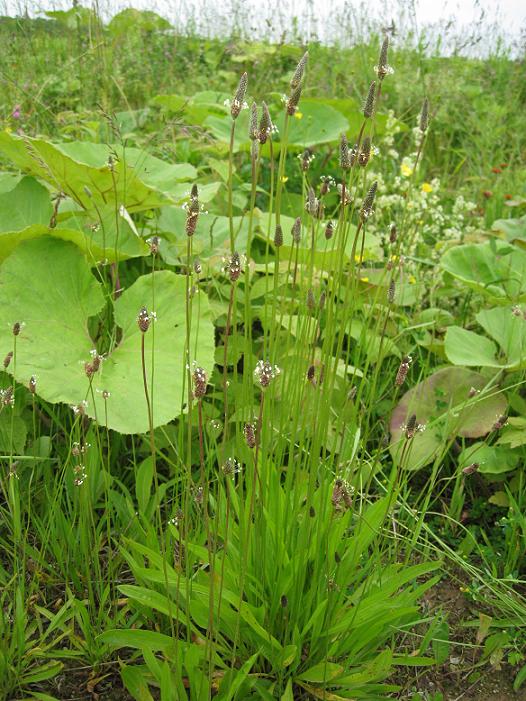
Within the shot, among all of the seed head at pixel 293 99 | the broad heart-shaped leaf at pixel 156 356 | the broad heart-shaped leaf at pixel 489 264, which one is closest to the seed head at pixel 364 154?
the seed head at pixel 293 99

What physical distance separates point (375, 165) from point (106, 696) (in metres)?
2.93

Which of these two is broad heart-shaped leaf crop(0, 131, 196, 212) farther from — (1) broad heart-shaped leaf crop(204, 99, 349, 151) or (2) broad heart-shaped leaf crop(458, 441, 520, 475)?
(1) broad heart-shaped leaf crop(204, 99, 349, 151)

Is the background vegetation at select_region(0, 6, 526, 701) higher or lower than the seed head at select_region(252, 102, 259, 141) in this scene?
lower

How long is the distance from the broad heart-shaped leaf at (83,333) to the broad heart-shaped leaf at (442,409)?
0.54 meters

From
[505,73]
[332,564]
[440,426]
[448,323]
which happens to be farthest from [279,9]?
[332,564]

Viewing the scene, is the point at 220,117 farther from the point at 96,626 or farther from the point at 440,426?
the point at 96,626

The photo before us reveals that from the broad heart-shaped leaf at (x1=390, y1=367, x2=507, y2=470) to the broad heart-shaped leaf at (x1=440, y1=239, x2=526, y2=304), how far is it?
31cm

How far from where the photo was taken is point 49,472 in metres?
1.42

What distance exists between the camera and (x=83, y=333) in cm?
151

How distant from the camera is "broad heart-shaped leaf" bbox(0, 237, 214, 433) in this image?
135cm

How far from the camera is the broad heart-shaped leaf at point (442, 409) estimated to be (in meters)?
1.61

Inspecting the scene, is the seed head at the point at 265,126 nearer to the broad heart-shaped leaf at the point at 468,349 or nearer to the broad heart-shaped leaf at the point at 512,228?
the broad heart-shaped leaf at the point at 468,349

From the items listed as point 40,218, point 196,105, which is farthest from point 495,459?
point 196,105

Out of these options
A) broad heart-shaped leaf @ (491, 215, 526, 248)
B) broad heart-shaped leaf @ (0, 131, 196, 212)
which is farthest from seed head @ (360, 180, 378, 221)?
broad heart-shaped leaf @ (491, 215, 526, 248)
